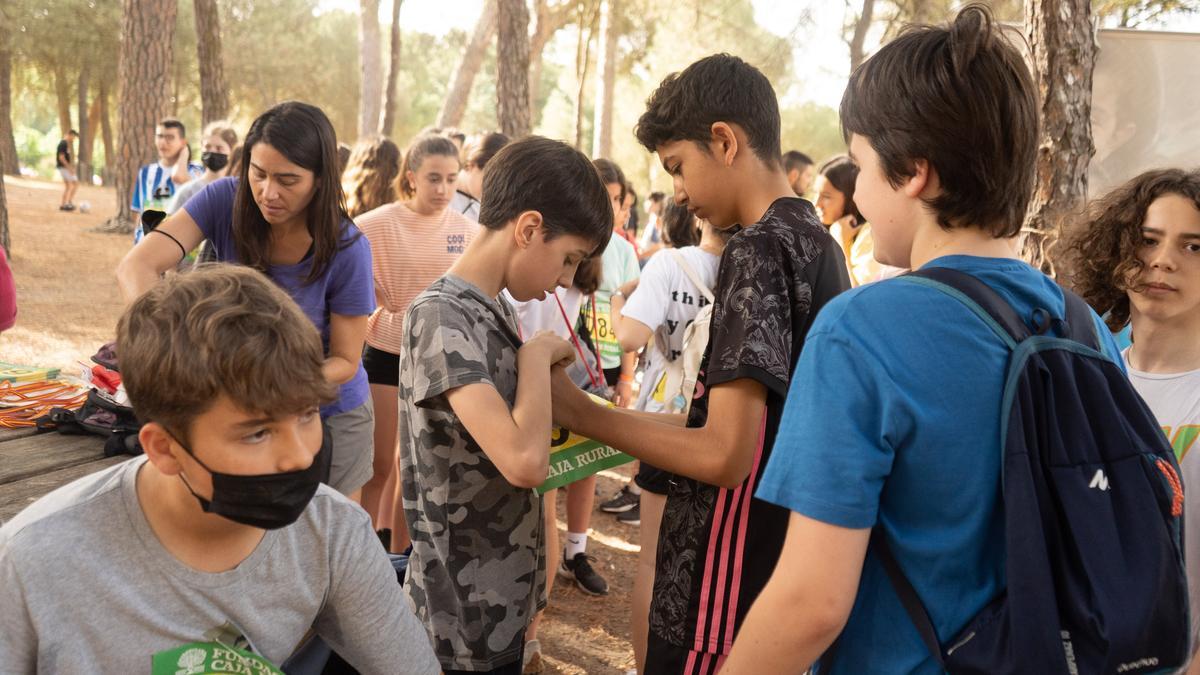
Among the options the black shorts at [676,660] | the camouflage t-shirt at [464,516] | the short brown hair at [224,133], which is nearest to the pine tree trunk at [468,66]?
the short brown hair at [224,133]

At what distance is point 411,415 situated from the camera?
2.11 m

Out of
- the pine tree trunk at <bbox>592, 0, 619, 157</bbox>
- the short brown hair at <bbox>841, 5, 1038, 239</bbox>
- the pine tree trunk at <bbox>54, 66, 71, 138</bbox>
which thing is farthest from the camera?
the pine tree trunk at <bbox>54, 66, 71, 138</bbox>

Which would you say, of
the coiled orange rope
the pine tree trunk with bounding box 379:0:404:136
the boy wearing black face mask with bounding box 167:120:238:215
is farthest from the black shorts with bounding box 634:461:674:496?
the pine tree trunk with bounding box 379:0:404:136

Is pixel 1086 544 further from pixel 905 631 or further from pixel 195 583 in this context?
pixel 195 583

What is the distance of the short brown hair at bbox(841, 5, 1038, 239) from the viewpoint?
1275 millimetres

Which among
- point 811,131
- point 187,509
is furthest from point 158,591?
point 811,131

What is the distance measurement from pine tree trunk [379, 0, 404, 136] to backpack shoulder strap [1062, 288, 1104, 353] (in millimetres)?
17968

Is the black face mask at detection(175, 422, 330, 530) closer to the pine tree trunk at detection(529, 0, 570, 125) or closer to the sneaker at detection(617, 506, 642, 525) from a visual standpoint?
the sneaker at detection(617, 506, 642, 525)

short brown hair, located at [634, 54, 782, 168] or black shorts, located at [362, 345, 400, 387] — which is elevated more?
short brown hair, located at [634, 54, 782, 168]

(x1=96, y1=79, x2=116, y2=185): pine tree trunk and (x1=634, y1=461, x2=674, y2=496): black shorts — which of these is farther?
(x1=96, y1=79, x2=116, y2=185): pine tree trunk

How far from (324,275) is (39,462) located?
3.37 feet

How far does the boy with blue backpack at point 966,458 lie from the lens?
1162 mm

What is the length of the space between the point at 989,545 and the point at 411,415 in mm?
1313

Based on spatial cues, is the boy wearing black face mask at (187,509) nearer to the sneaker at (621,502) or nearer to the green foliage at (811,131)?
the sneaker at (621,502)
